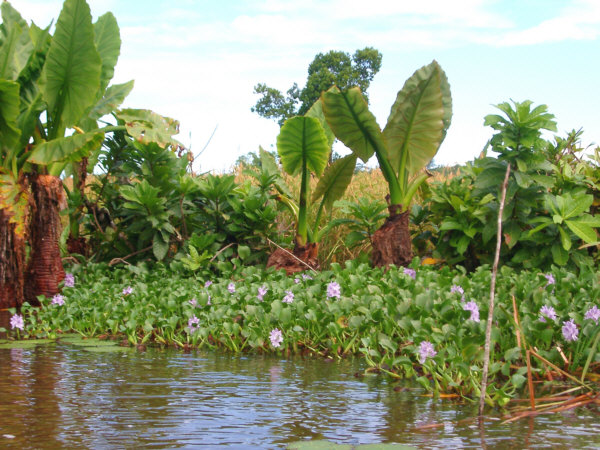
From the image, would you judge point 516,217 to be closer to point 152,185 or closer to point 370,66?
point 152,185

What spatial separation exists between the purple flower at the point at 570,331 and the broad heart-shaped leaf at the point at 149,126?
5.74 metres

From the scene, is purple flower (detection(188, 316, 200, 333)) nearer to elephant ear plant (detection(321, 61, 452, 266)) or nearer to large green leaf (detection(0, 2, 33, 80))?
elephant ear plant (detection(321, 61, 452, 266))

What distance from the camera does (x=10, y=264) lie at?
7.59 metres

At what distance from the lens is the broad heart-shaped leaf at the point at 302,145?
741 centimetres

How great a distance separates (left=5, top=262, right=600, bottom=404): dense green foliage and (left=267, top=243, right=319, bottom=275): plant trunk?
70 cm

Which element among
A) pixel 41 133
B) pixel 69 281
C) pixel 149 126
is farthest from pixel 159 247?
pixel 41 133

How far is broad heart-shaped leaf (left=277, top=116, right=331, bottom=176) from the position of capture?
7406 mm

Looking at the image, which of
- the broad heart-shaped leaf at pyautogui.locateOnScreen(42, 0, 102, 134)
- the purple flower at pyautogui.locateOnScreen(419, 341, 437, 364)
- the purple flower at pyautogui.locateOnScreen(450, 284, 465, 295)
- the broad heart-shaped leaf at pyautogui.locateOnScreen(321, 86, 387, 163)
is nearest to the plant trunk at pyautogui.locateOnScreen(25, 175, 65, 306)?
the broad heart-shaped leaf at pyautogui.locateOnScreen(42, 0, 102, 134)

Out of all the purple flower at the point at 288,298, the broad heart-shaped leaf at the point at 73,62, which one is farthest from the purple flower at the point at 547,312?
the broad heart-shaped leaf at the point at 73,62

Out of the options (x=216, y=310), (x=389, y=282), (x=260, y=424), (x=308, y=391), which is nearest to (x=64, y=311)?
(x=216, y=310)

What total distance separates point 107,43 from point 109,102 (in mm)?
824

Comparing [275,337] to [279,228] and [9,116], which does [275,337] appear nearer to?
[9,116]

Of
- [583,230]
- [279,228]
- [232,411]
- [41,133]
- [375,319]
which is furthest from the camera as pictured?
[279,228]

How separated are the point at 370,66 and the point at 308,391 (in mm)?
35317
